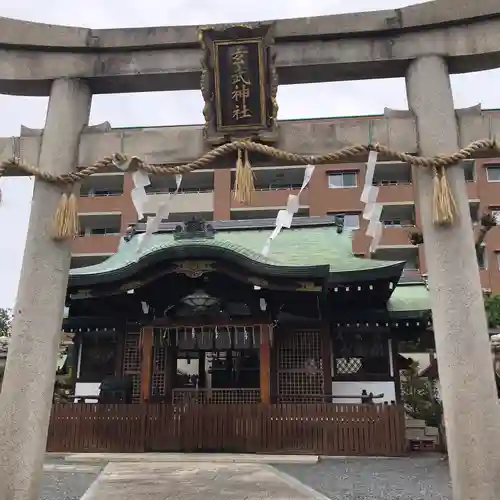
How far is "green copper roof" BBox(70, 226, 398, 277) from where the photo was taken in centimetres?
1112

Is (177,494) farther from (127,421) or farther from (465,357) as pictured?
(127,421)

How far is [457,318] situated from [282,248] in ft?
34.1

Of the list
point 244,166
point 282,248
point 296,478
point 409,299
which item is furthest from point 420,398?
point 244,166

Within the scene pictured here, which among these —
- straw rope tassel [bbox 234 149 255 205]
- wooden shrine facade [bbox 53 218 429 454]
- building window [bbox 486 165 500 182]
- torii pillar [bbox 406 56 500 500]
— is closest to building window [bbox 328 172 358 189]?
building window [bbox 486 165 500 182]

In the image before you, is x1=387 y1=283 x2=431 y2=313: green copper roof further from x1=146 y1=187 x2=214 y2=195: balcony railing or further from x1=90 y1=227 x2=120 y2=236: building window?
x1=90 y1=227 x2=120 y2=236: building window

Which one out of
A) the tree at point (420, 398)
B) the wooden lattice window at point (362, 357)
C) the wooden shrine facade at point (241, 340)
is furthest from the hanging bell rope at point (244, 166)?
the tree at point (420, 398)

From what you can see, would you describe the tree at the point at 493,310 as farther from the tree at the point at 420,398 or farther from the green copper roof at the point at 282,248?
the green copper roof at the point at 282,248

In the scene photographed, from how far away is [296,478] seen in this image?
7.74 meters

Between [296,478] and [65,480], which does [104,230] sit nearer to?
[65,480]

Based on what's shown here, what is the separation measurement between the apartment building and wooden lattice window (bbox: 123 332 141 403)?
60.5 feet

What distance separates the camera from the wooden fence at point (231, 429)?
10188 mm

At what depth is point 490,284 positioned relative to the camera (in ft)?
97.7

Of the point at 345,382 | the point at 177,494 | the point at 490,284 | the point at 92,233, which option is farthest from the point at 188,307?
the point at 92,233

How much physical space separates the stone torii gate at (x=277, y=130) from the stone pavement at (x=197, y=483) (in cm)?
220
